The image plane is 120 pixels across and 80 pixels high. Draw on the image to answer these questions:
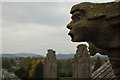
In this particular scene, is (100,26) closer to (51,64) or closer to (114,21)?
(114,21)

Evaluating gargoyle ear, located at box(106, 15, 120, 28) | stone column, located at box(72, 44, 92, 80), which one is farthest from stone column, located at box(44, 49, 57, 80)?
gargoyle ear, located at box(106, 15, 120, 28)

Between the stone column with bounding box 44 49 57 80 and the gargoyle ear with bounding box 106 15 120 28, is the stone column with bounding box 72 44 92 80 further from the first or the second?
the gargoyle ear with bounding box 106 15 120 28

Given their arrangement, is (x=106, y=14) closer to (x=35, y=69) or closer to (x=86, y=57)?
(x=86, y=57)

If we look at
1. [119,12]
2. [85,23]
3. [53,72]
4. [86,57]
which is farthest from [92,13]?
[53,72]

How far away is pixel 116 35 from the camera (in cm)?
180

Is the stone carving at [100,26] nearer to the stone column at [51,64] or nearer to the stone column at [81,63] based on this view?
the stone column at [81,63]

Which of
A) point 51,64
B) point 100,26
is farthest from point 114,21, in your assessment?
point 51,64

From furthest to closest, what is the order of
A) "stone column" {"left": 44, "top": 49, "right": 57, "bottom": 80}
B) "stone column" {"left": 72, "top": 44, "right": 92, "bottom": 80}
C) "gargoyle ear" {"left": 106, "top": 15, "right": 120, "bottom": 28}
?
1. "stone column" {"left": 44, "top": 49, "right": 57, "bottom": 80}
2. "stone column" {"left": 72, "top": 44, "right": 92, "bottom": 80}
3. "gargoyle ear" {"left": 106, "top": 15, "right": 120, "bottom": 28}

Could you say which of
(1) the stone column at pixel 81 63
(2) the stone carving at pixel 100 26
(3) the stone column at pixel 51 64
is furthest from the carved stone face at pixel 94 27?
(3) the stone column at pixel 51 64

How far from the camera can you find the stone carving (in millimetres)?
1804

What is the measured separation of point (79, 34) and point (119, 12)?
1.15 feet

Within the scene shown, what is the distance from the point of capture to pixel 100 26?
1.84 meters

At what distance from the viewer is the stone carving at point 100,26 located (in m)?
1.80

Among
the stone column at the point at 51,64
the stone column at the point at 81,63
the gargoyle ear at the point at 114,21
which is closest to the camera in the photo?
the gargoyle ear at the point at 114,21
